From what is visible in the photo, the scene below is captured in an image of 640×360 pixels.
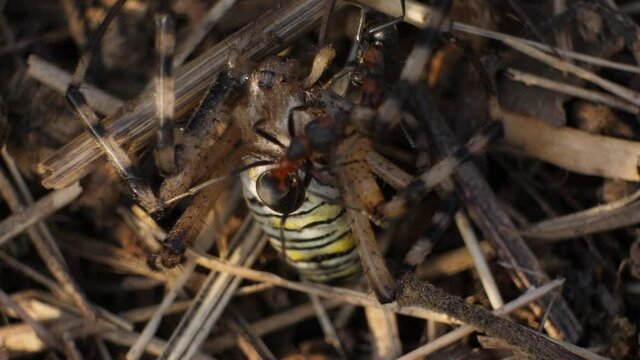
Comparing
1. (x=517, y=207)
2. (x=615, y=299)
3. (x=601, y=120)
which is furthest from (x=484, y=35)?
(x=615, y=299)

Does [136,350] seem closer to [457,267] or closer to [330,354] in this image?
[330,354]

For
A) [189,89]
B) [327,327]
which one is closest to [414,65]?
[189,89]

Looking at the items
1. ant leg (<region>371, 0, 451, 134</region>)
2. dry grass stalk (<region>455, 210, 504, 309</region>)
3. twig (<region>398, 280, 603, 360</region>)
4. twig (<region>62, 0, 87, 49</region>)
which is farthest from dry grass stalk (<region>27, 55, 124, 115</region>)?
twig (<region>398, 280, 603, 360</region>)

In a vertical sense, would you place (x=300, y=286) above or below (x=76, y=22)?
below

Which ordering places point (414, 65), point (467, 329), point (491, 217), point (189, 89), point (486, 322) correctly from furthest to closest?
point (491, 217)
point (189, 89)
point (467, 329)
point (486, 322)
point (414, 65)

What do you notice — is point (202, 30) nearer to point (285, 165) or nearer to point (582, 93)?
point (285, 165)

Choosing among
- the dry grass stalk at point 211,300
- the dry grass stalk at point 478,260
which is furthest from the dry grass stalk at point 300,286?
the dry grass stalk at point 478,260
